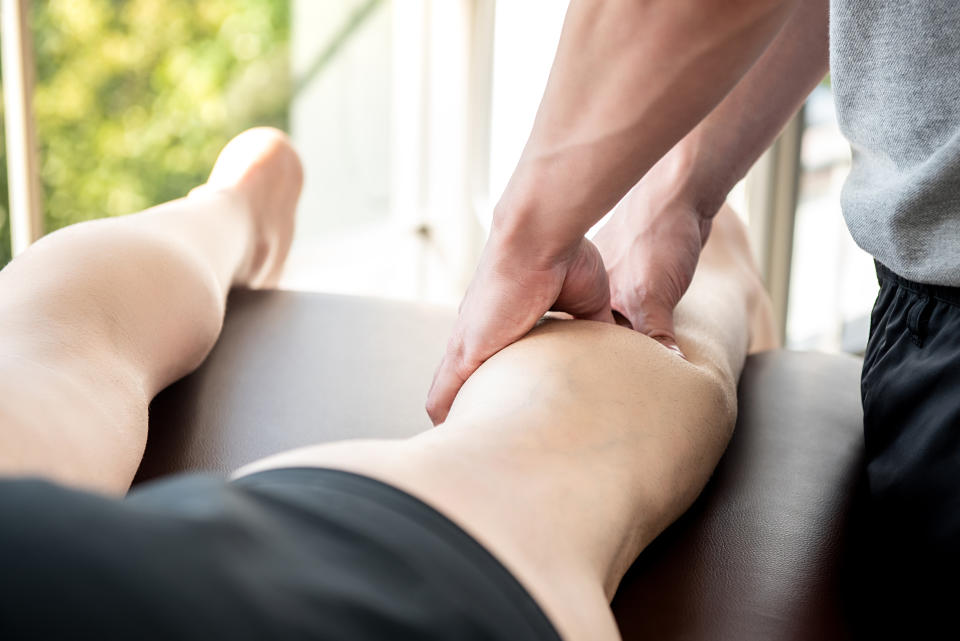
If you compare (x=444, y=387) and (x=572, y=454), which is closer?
(x=572, y=454)

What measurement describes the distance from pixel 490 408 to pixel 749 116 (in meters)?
0.54

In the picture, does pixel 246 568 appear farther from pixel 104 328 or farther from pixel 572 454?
pixel 104 328

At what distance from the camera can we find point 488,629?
0.41 m

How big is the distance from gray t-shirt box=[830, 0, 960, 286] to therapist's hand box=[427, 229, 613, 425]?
8.8 inches

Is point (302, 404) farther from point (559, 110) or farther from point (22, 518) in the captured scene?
point (22, 518)

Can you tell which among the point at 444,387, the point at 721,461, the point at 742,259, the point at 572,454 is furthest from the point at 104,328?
the point at 742,259

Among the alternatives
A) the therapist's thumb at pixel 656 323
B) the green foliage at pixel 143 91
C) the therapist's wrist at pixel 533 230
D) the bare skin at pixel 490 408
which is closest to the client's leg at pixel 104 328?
the bare skin at pixel 490 408

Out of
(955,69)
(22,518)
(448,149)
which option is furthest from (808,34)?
(448,149)

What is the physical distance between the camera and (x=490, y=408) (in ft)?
2.20

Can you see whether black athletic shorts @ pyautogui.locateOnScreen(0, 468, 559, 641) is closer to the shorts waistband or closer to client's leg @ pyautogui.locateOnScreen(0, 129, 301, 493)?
client's leg @ pyautogui.locateOnScreen(0, 129, 301, 493)

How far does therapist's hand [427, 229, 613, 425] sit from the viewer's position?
2.62 feet

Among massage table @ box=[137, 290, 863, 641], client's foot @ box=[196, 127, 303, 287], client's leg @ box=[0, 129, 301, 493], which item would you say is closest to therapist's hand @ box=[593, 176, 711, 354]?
massage table @ box=[137, 290, 863, 641]

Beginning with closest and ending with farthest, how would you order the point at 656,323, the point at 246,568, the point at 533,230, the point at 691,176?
1. the point at 246,568
2. the point at 533,230
3. the point at 656,323
4. the point at 691,176

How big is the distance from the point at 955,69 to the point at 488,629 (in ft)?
1.67
